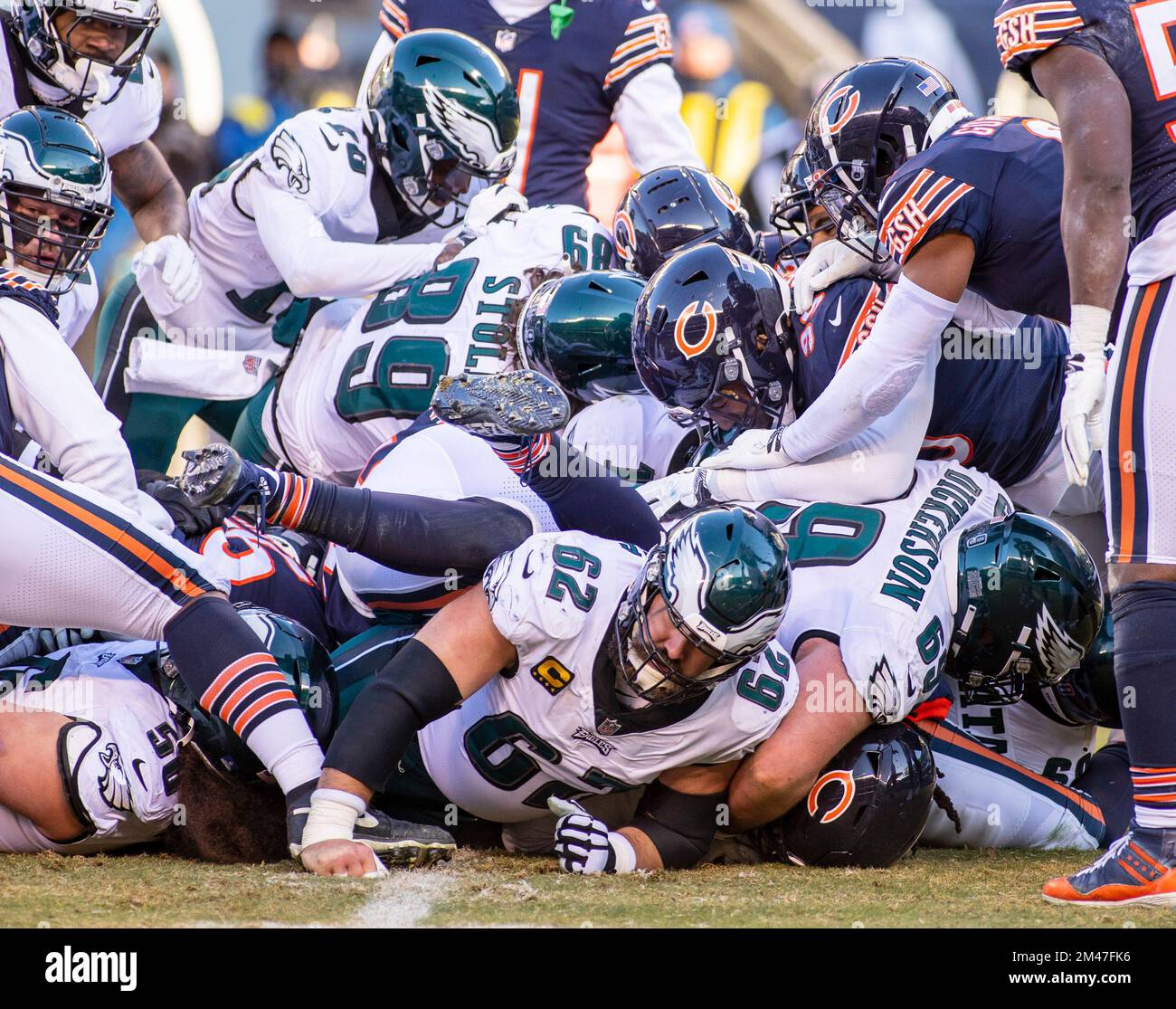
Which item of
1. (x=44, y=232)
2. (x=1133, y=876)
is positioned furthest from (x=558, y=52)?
(x=1133, y=876)

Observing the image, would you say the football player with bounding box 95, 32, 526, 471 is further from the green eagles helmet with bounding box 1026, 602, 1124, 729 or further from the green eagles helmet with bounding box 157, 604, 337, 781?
the green eagles helmet with bounding box 1026, 602, 1124, 729

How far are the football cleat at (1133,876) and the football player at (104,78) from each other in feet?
10.2

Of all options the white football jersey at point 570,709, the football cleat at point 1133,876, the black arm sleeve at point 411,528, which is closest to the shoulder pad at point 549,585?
the white football jersey at point 570,709

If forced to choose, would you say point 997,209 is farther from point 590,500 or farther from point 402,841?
point 402,841

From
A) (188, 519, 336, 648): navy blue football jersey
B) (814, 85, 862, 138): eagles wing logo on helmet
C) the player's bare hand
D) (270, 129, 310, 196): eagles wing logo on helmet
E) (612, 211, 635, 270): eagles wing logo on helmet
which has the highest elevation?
(814, 85, 862, 138): eagles wing logo on helmet

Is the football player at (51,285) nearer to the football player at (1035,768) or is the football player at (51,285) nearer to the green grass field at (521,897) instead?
the green grass field at (521,897)

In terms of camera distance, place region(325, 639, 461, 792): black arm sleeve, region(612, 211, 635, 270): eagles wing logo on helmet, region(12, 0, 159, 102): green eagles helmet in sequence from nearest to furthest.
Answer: region(325, 639, 461, 792): black arm sleeve
region(12, 0, 159, 102): green eagles helmet
region(612, 211, 635, 270): eagles wing logo on helmet

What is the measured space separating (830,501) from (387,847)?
135 centimetres

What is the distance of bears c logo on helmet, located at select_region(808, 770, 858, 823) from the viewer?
10.8ft

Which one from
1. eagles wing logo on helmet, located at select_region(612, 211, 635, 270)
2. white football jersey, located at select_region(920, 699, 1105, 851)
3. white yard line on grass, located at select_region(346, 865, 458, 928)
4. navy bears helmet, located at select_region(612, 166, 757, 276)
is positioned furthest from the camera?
eagles wing logo on helmet, located at select_region(612, 211, 635, 270)

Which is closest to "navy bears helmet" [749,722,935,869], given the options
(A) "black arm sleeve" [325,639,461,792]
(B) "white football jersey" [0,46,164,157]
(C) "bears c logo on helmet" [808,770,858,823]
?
(C) "bears c logo on helmet" [808,770,858,823]

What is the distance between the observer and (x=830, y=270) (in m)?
3.99

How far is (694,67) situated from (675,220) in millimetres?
3606

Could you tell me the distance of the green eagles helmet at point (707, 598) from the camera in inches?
116
